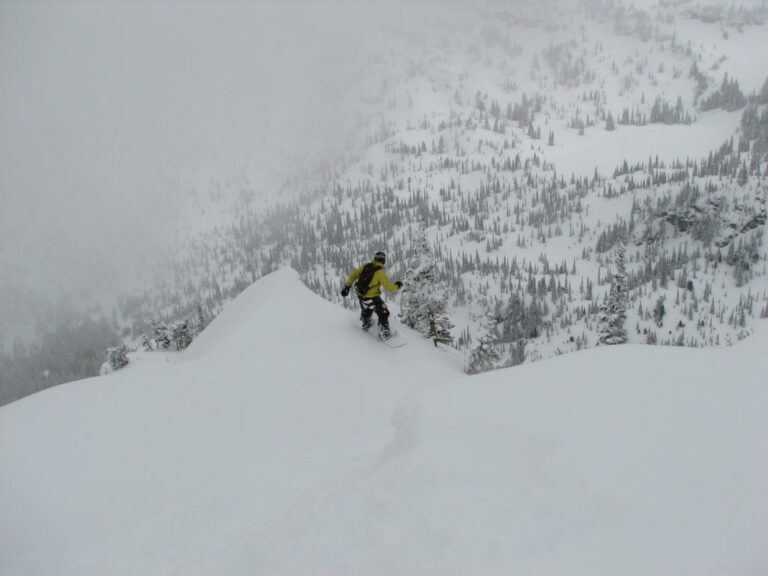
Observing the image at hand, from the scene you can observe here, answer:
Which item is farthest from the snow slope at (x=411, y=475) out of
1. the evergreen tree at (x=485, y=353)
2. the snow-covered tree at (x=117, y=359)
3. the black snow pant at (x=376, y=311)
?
the snow-covered tree at (x=117, y=359)

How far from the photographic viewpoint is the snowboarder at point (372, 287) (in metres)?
13.9

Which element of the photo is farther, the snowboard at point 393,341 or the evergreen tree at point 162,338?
the evergreen tree at point 162,338

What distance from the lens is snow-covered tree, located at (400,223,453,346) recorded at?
70.6 feet

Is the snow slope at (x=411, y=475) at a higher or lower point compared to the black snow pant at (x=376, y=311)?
higher

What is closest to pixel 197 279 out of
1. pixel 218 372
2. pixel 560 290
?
pixel 560 290

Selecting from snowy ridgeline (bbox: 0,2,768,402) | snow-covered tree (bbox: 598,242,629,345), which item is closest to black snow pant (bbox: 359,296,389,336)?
snowy ridgeline (bbox: 0,2,768,402)

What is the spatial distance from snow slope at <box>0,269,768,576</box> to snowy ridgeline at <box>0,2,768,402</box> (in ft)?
47.7

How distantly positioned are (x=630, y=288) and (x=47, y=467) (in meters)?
82.1

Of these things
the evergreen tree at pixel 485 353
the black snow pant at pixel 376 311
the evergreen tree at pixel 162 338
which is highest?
the black snow pant at pixel 376 311

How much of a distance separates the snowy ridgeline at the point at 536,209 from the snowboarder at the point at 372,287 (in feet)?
25.1

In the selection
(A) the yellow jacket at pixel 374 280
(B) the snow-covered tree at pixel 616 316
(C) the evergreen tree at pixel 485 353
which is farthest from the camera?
(B) the snow-covered tree at pixel 616 316

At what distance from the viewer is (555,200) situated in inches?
4267

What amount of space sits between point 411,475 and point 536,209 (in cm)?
11272

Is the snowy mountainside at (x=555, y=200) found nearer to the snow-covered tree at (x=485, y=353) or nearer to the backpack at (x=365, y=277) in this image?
the snow-covered tree at (x=485, y=353)
